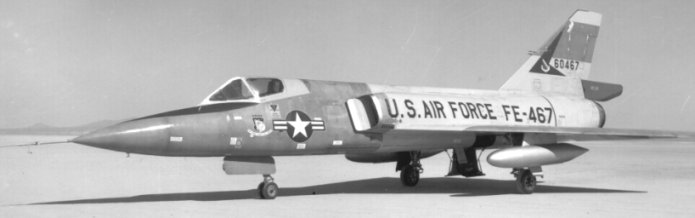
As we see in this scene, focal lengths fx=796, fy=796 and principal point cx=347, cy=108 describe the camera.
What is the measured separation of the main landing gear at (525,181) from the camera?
1255 centimetres

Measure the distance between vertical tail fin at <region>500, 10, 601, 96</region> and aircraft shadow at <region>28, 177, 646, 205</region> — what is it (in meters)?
2.00

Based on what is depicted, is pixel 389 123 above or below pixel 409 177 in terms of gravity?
above

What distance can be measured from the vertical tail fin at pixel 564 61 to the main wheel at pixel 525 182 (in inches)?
101

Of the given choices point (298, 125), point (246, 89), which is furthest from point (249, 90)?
point (298, 125)

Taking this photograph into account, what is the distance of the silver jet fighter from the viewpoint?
1016 cm

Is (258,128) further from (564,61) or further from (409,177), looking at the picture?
(564,61)

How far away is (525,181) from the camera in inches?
495

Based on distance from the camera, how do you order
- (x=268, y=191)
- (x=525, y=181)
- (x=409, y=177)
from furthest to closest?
(x=409, y=177) → (x=525, y=181) → (x=268, y=191)

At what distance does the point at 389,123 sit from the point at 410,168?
2.89m

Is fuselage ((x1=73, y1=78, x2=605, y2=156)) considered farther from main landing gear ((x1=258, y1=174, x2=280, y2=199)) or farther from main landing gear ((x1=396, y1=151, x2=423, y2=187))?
main landing gear ((x1=396, y1=151, x2=423, y2=187))

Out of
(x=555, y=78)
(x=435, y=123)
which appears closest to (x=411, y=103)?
(x=435, y=123)

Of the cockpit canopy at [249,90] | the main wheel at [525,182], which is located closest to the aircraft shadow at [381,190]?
the main wheel at [525,182]

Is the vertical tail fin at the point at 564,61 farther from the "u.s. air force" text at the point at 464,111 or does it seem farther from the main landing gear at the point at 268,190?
the main landing gear at the point at 268,190

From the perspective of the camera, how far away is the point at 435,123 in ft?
40.8
